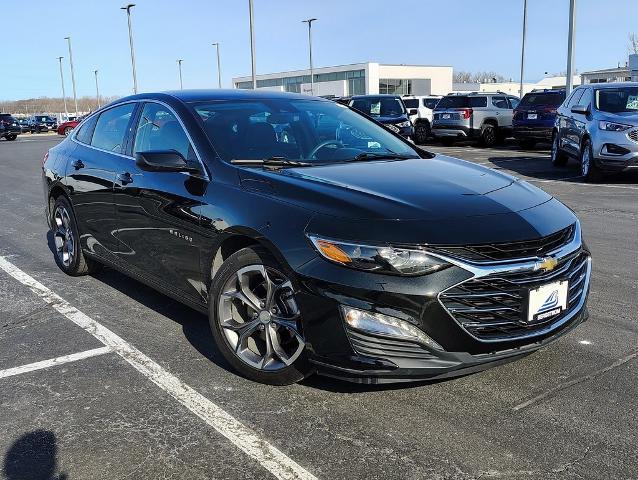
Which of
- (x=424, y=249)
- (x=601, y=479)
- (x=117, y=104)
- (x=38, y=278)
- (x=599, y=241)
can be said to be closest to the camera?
(x=601, y=479)

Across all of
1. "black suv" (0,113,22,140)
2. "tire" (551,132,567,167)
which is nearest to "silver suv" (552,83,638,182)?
"tire" (551,132,567,167)

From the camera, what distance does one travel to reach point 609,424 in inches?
118

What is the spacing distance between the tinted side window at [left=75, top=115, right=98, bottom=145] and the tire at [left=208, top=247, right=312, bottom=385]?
2.65 metres

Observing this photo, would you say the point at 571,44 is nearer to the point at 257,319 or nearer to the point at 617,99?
the point at 617,99

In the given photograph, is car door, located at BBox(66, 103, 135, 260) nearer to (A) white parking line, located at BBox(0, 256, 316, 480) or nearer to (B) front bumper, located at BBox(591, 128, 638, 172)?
(A) white parking line, located at BBox(0, 256, 316, 480)

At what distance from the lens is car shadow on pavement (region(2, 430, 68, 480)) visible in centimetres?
271

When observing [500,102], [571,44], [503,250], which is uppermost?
[571,44]

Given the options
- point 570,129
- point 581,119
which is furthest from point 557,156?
point 581,119

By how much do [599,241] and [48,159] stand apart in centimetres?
576

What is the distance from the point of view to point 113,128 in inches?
204

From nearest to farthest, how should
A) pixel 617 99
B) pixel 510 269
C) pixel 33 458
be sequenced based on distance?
1. pixel 33 458
2. pixel 510 269
3. pixel 617 99

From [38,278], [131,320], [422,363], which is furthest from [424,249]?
[38,278]

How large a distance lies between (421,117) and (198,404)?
77.1ft

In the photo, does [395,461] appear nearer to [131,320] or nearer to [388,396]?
[388,396]
